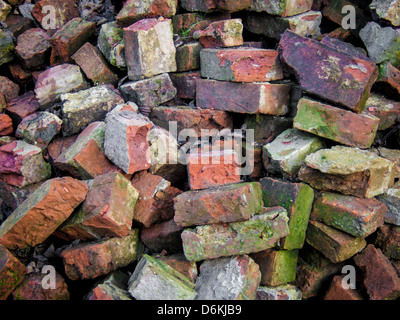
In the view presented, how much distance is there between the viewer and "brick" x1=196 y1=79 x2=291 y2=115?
345 cm

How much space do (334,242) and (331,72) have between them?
1.47m

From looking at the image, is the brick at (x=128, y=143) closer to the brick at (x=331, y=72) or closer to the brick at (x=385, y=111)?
the brick at (x=331, y=72)

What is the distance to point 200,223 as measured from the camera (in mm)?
2838

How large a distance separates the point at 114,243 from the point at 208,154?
3.59 feet

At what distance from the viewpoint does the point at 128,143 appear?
310cm

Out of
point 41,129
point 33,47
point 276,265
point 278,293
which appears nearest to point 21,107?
point 41,129

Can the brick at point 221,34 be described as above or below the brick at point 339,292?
above

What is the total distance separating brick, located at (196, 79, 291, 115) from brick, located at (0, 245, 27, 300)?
7.42 ft

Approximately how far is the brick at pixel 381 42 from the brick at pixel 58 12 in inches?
133

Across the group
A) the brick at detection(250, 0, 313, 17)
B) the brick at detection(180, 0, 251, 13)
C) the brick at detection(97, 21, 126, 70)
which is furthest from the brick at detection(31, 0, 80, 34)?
the brick at detection(250, 0, 313, 17)

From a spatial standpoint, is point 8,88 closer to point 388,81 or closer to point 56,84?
point 56,84

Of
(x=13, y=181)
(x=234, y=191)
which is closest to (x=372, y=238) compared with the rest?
(x=234, y=191)

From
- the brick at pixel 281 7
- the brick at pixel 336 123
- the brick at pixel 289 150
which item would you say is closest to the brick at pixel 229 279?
the brick at pixel 289 150

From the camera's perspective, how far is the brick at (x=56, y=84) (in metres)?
3.85
